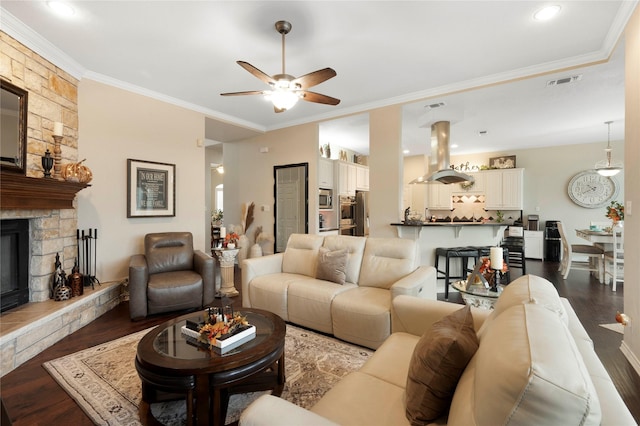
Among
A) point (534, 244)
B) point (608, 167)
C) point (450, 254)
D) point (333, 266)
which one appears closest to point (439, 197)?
point (534, 244)

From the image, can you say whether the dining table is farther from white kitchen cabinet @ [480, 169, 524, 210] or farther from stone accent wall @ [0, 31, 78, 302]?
stone accent wall @ [0, 31, 78, 302]

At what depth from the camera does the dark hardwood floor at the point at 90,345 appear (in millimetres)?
1793

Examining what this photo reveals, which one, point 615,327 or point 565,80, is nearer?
point 615,327

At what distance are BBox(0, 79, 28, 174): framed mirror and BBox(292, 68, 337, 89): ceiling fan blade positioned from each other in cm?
253

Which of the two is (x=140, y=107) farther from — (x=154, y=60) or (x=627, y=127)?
(x=627, y=127)

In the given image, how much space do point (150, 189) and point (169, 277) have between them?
57.2 inches

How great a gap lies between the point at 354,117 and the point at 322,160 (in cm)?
109

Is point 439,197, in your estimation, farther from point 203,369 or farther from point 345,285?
point 203,369

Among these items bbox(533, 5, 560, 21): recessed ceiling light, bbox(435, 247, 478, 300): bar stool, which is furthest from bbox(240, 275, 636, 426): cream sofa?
bbox(435, 247, 478, 300): bar stool

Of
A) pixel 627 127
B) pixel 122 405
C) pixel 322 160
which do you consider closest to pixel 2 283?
pixel 122 405

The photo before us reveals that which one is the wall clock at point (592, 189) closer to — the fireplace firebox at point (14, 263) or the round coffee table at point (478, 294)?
the round coffee table at point (478, 294)

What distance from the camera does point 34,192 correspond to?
A: 2.63 m

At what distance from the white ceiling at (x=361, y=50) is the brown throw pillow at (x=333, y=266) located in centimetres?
216

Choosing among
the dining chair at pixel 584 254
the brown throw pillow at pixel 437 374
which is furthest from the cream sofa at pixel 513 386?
the dining chair at pixel 584 254
